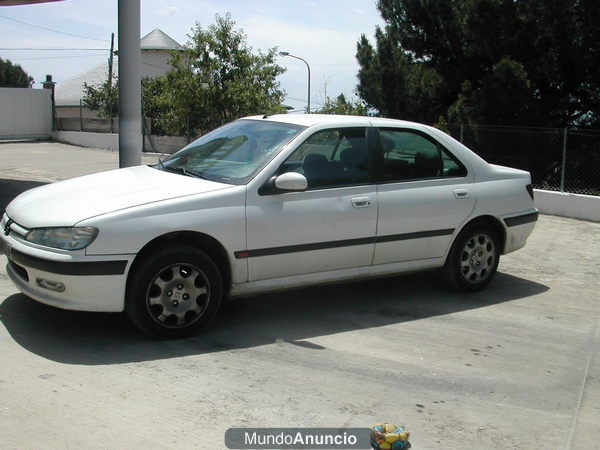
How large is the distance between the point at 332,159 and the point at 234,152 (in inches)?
32.2

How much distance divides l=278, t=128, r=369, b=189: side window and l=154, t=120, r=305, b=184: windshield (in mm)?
166

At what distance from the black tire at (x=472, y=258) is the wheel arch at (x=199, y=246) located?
2306 millimetres

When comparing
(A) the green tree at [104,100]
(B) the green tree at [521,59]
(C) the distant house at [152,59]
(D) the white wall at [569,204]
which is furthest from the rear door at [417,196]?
(C) the distant house at [152,59]

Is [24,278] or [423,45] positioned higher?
[423,45]

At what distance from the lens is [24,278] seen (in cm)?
485

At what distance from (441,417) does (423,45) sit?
44.9ft

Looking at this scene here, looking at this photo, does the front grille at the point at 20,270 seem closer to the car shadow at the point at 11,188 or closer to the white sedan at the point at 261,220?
the white sedan at the point at 261,220

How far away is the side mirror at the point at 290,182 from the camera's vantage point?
5074 millimetres

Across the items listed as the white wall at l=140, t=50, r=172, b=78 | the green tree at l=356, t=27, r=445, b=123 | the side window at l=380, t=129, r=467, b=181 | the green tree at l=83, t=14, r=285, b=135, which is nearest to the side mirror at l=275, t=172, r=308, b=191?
the side window at l=380, t=129, r=467, b=181

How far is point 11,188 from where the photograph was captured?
1245 cm

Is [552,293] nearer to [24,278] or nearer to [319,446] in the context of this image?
[319,446]

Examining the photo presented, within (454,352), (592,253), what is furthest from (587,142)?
(454,352)

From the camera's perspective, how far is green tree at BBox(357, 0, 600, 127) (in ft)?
42.4

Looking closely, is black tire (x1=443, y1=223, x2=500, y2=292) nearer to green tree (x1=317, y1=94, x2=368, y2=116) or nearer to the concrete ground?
the concrete ground
